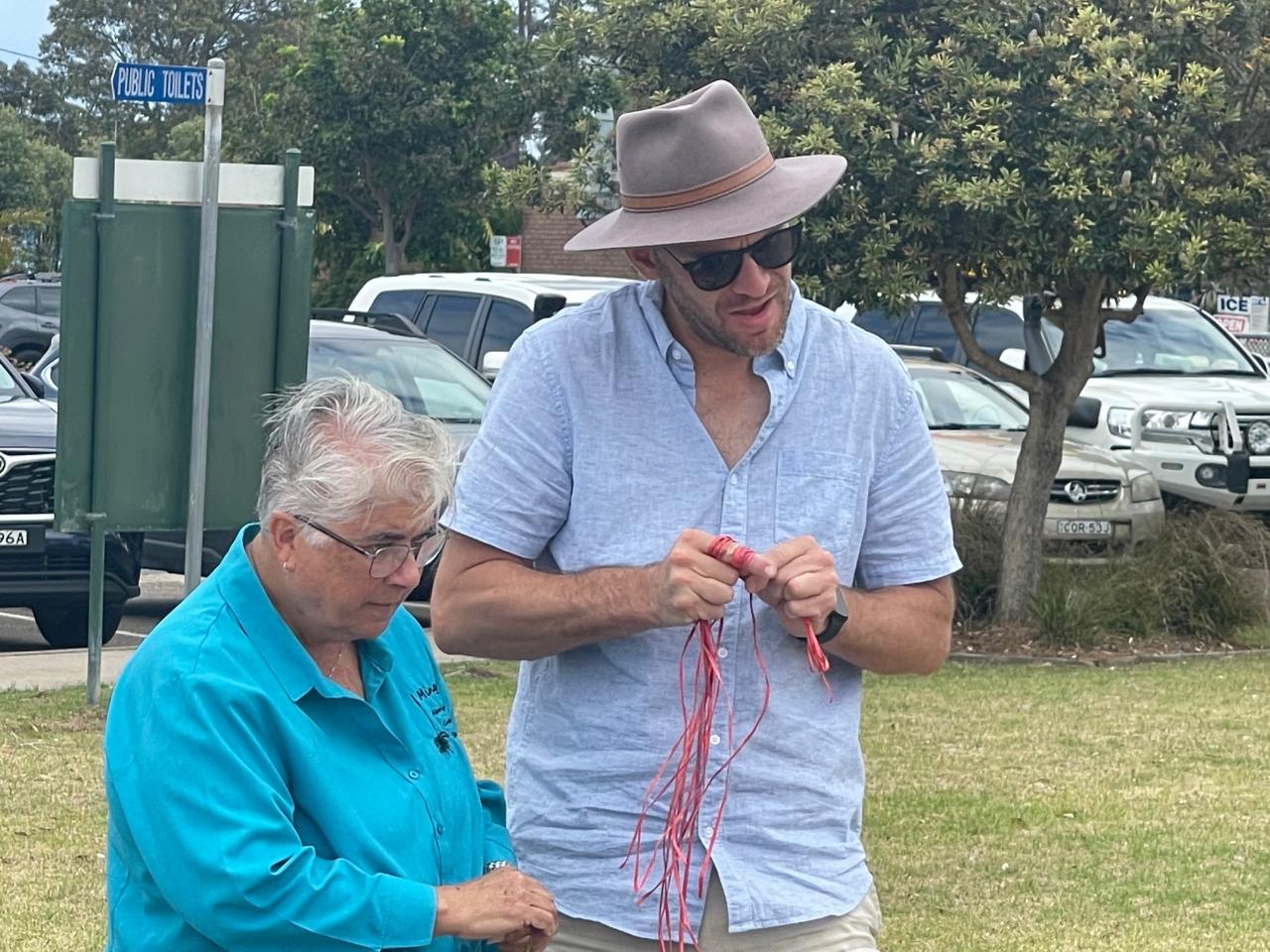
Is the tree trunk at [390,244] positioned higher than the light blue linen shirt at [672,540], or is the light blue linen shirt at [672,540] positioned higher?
the light blue linen shirt at [672,540]

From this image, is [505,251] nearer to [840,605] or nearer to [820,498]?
[820,498]

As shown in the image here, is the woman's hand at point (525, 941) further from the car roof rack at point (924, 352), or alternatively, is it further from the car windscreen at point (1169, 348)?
the car windscreen at point (1169, 348)

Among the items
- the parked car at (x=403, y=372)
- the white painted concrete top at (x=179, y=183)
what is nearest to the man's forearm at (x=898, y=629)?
the white painted concrete top at (x=179, y=183)

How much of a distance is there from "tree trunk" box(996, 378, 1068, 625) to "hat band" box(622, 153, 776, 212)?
8396 mm

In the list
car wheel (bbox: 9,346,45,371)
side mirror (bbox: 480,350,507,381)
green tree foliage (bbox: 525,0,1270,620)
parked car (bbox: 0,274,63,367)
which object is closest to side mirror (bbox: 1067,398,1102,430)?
green tree foliage (bbox: 525,0,1270,620)

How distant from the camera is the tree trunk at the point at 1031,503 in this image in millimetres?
11562

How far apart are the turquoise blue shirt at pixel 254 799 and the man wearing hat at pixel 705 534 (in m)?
0.25

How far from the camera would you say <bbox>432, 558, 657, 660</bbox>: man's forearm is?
3.07 meters

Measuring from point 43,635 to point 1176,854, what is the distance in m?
6.81

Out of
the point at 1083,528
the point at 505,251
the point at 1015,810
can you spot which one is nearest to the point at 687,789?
the point at 1015,810

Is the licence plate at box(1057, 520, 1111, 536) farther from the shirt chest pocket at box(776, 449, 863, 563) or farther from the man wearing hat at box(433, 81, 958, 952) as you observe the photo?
the shirt chest pocket at box(776, 449, 863, 563)

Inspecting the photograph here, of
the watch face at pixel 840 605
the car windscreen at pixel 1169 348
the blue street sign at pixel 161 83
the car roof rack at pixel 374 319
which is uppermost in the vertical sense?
the blue street sign at pixel 161 83

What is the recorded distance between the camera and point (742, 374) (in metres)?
3.32

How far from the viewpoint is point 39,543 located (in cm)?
1034
